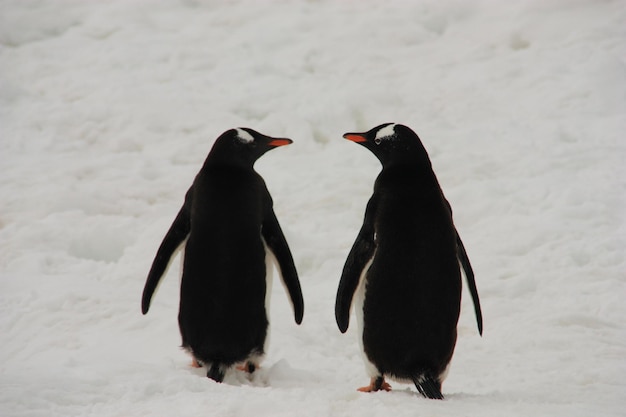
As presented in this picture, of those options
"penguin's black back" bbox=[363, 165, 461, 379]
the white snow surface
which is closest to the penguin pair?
"penguin's black back" bbox=[363, 165, 461, 379]

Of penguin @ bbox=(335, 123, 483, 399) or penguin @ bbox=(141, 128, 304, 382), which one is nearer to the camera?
penguin @ bbox=(335, 123, 483, 399)

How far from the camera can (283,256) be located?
3.06 m

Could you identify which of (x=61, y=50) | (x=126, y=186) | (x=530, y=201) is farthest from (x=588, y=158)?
(x=61, y=50)

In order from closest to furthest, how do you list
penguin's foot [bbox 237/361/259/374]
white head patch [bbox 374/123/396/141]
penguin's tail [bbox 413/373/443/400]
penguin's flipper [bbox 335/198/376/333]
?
1. penguin's tail [bbox 413/373/443/400]
2. penguin's flipper [bbox 335/198/376/333]
3. white head patch [bbox 374/123/396/141]
4. penguin's foot [bbox 237/361/259/374]

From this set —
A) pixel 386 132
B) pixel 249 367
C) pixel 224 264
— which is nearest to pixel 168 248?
pixel 224 264

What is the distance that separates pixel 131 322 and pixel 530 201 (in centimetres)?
255

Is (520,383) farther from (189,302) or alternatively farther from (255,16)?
(255,16)

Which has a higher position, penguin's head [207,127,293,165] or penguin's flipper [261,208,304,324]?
penguin's head [207,127,293,165]

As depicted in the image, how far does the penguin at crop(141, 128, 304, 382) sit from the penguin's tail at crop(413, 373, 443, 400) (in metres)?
0.62

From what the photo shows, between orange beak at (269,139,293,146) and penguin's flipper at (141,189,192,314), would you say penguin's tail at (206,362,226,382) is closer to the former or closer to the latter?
penguin's flipper at (141,189,192,314)

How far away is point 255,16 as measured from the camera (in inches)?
302

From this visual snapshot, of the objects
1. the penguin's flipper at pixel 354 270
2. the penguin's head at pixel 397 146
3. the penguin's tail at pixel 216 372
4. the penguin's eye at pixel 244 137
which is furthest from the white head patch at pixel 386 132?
the penguin's tail at pixel 216 372

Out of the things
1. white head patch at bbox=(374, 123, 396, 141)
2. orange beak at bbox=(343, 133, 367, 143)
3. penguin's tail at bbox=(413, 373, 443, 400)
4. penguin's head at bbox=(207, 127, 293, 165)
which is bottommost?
penguin's tail at bbox=(413, 373, 443, 400)

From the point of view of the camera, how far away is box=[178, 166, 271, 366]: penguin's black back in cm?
291
